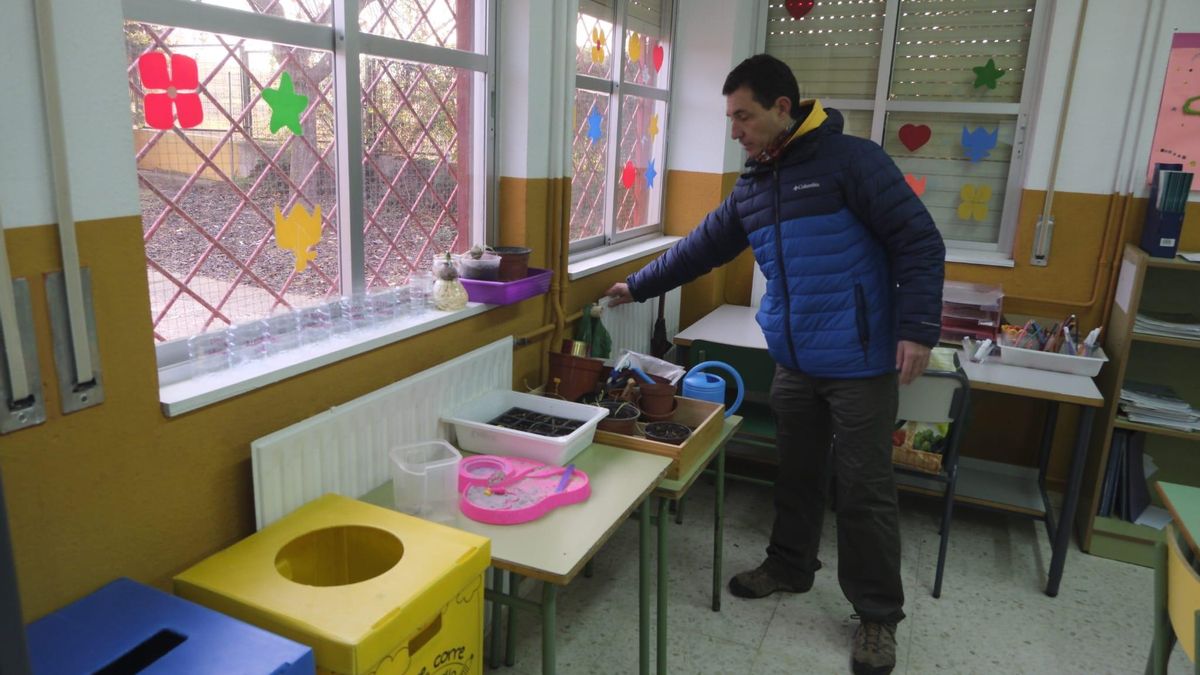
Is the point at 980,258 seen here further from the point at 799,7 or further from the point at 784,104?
the point at 784,104

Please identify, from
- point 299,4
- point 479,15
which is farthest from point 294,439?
point 479,15

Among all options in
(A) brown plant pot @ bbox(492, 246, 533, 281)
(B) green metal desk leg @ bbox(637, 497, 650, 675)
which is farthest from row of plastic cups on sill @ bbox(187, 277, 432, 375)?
(B) green metal desk leg @ bbox(637, 497, 650, 675)

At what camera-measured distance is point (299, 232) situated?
184cm

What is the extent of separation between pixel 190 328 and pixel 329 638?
759 millimetres

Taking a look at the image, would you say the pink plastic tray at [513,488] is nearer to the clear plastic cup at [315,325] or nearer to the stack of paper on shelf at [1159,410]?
the clear plastic cup at [315,325]

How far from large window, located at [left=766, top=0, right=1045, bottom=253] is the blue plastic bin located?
3.44 m

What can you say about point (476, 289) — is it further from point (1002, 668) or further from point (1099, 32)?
point (1099, 32)

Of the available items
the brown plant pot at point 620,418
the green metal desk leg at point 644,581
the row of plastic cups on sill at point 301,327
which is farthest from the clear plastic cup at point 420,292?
the green metal desk leg at point 644,581

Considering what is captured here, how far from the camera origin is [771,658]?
95.6 inches

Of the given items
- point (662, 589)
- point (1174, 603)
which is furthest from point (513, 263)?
point (1174, 603)

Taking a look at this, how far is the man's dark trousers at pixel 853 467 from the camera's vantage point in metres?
2.32

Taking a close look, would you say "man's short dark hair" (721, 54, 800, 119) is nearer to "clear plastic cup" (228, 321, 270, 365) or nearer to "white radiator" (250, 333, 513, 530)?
"white radiator" (250, 333, 513, 530)

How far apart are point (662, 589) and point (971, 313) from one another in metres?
2.05

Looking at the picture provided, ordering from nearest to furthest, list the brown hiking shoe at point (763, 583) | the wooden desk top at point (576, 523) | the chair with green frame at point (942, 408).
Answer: the wooden desk top at point (576, 523)
the chair with green frame at point (942, 408)
the brown hiking shoe at point (763, 583)
